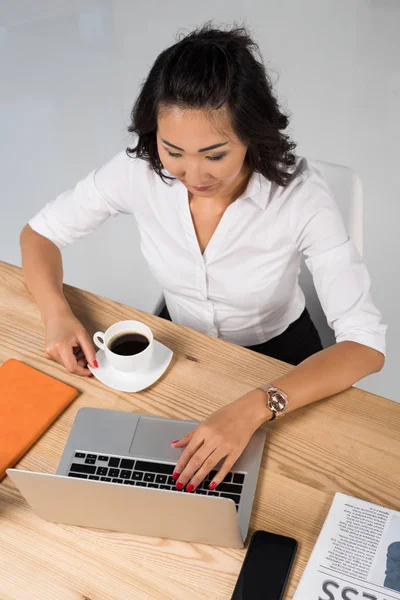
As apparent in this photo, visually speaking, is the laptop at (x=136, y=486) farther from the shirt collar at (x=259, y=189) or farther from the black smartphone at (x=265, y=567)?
the shirt collar at (x=259, y=189)

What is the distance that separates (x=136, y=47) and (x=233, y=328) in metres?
A: 2.65

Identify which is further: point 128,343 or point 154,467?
point 128,343

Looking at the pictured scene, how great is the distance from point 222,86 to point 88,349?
1.79 feet

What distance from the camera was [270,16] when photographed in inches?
155

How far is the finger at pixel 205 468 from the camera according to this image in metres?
1.04

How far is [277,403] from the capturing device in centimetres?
114

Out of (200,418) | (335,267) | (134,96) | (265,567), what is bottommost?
(265,567)

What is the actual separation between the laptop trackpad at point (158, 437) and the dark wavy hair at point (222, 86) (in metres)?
0.54

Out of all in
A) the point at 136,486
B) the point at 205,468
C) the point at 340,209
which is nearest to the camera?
the point at 136,486

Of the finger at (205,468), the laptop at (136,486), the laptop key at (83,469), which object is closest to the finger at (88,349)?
the laptop at (136,486)

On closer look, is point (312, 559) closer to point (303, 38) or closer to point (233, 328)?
point (233, 328)

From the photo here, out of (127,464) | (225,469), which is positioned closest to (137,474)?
(127,464)

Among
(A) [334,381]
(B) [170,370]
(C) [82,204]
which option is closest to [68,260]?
(C) [82,204]

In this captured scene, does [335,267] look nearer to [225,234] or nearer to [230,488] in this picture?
[225,234]
